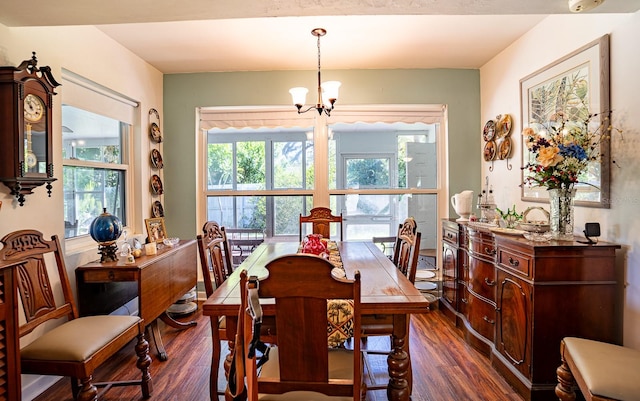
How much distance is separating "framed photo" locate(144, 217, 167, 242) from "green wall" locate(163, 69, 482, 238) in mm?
733

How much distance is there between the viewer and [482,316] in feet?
9.29

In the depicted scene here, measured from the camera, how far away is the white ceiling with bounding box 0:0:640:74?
1.96m

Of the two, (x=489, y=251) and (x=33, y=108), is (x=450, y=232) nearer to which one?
(x=489, y=251)

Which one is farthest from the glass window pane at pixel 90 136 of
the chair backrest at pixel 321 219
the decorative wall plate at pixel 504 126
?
the decorative wall plate at pixel 504 126

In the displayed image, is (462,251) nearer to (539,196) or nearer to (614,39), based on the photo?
(539,196)

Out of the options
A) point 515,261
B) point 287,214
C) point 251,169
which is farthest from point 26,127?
point 515,261

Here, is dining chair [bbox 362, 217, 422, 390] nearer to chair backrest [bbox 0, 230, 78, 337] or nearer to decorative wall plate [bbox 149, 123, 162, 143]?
chair backrest [bbox 0, 230, 78, 337]

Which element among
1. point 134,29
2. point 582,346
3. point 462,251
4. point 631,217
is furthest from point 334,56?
point 582,346

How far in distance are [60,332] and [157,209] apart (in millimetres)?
2016

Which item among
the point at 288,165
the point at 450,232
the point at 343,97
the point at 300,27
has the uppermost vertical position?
the point at 300,27

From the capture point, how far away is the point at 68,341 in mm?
1871

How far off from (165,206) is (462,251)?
128 inches

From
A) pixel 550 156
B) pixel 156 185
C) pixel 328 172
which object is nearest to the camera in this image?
pixel 550 156

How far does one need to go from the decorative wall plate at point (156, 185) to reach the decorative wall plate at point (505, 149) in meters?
3.56
